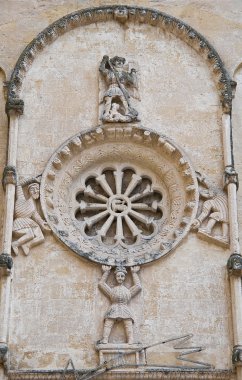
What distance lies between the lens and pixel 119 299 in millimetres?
14602

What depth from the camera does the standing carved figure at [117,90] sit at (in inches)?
639

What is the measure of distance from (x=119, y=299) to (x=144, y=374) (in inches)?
48.2

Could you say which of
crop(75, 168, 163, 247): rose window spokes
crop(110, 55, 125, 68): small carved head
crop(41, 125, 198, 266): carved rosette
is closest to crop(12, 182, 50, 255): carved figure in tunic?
crop(41, 125, 198, 266): carved rosette

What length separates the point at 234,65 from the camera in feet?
55.9

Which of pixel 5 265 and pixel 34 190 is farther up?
pixel 34 190

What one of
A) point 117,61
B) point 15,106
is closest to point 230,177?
point 117,61

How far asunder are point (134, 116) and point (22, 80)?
197cm

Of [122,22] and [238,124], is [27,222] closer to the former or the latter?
[238,124]

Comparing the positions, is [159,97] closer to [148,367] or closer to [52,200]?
[52,200]

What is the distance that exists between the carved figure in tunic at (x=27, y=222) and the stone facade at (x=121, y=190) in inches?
0.8

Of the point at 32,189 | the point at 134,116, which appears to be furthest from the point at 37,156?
the point at 134,116

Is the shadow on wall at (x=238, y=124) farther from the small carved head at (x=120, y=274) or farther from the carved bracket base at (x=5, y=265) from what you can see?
the carved bracket base at (x=5, y=265)

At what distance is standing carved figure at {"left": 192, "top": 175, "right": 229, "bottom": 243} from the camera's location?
15.3 m

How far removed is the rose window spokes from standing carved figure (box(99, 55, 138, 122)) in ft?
2.83
